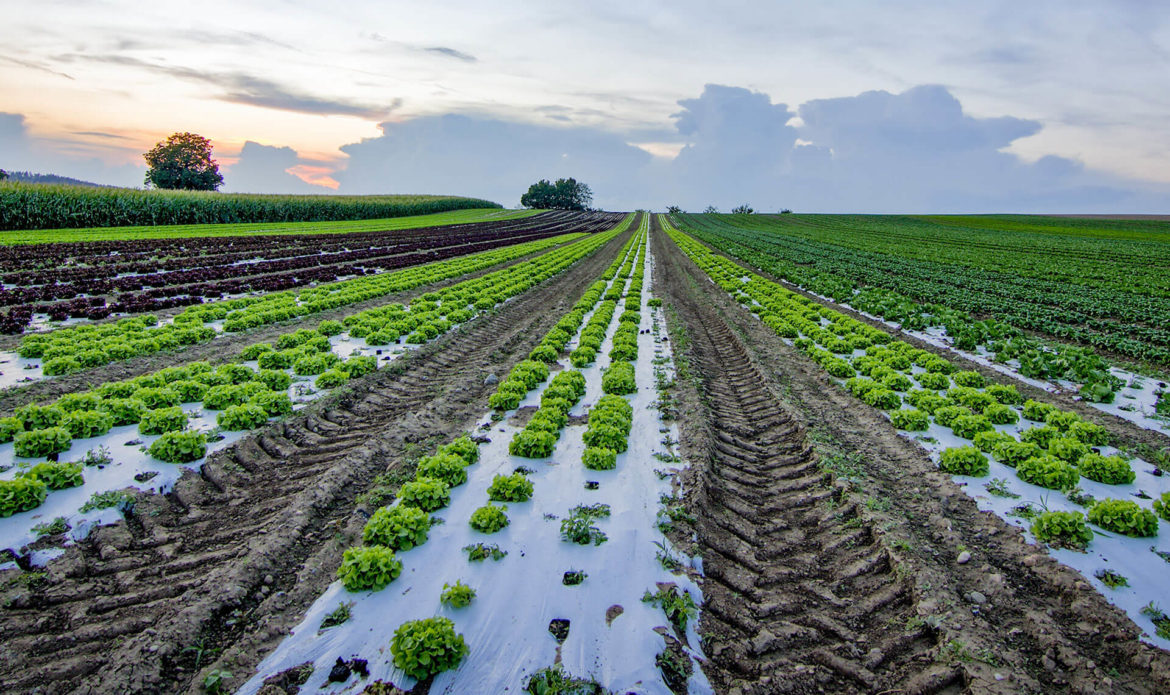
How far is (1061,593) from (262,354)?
15.8m

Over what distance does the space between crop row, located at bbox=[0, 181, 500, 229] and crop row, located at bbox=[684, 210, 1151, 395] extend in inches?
2349

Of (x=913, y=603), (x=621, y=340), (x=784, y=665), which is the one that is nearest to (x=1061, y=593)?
(x=913, y=603)

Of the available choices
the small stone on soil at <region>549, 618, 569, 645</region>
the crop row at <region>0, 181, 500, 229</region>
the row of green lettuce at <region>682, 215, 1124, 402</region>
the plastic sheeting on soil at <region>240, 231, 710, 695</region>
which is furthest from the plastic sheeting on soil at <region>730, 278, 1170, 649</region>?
the crop row at <region>0, 181, 500, 229</region>

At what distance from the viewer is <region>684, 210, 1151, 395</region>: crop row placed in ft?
47.4

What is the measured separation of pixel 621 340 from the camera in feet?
52.2

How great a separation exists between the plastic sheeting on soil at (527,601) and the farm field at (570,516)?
1.3 inches

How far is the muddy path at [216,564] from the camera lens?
199 inches

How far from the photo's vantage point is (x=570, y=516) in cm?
760

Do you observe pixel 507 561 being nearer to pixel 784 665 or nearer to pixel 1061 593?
pixel 784 665

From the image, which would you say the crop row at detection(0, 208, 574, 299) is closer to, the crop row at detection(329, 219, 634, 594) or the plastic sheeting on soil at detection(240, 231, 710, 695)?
the crop row at detection(329, 219, 634, 594)

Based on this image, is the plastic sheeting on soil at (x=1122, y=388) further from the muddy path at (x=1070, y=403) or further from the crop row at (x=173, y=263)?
the crop row at (x=173, y=263)

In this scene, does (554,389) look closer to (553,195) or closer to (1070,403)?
(1070,403)

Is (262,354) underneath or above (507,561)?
above

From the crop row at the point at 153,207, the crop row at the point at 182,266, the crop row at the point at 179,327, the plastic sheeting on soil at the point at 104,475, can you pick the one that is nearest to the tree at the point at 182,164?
the crop row at the point at 153,207
